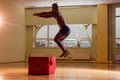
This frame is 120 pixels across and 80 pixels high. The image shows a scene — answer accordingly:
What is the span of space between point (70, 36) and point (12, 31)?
307cm

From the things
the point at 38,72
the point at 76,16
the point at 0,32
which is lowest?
the point at 38,72

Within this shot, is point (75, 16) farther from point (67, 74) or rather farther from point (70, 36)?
point (67, 74)

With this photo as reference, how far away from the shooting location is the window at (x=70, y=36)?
532 inches

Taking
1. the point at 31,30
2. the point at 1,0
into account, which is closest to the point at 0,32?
the point at 1,0

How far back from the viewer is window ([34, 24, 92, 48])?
1351 cm

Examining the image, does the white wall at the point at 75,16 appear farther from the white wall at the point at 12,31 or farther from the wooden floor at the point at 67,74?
the wooden floor at the point at 67,74

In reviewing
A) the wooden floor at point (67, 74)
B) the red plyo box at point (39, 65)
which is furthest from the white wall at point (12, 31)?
the red plyo box at point (39, 65)

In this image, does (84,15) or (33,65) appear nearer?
(33,65)

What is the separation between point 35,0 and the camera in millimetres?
11930

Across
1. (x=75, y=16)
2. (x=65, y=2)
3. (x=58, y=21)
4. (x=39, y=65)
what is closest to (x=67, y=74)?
(x=39, y=65)

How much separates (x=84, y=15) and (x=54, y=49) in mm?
2358

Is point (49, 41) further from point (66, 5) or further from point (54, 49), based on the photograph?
point (66, 5)

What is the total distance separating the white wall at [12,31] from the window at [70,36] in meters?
0.92

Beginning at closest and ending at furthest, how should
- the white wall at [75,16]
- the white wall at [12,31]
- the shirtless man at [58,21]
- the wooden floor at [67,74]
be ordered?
the wooden floor at [67,74] < the shirtless man at [58,21] < the white wall at [12,31] < the white wall at [75,16]
